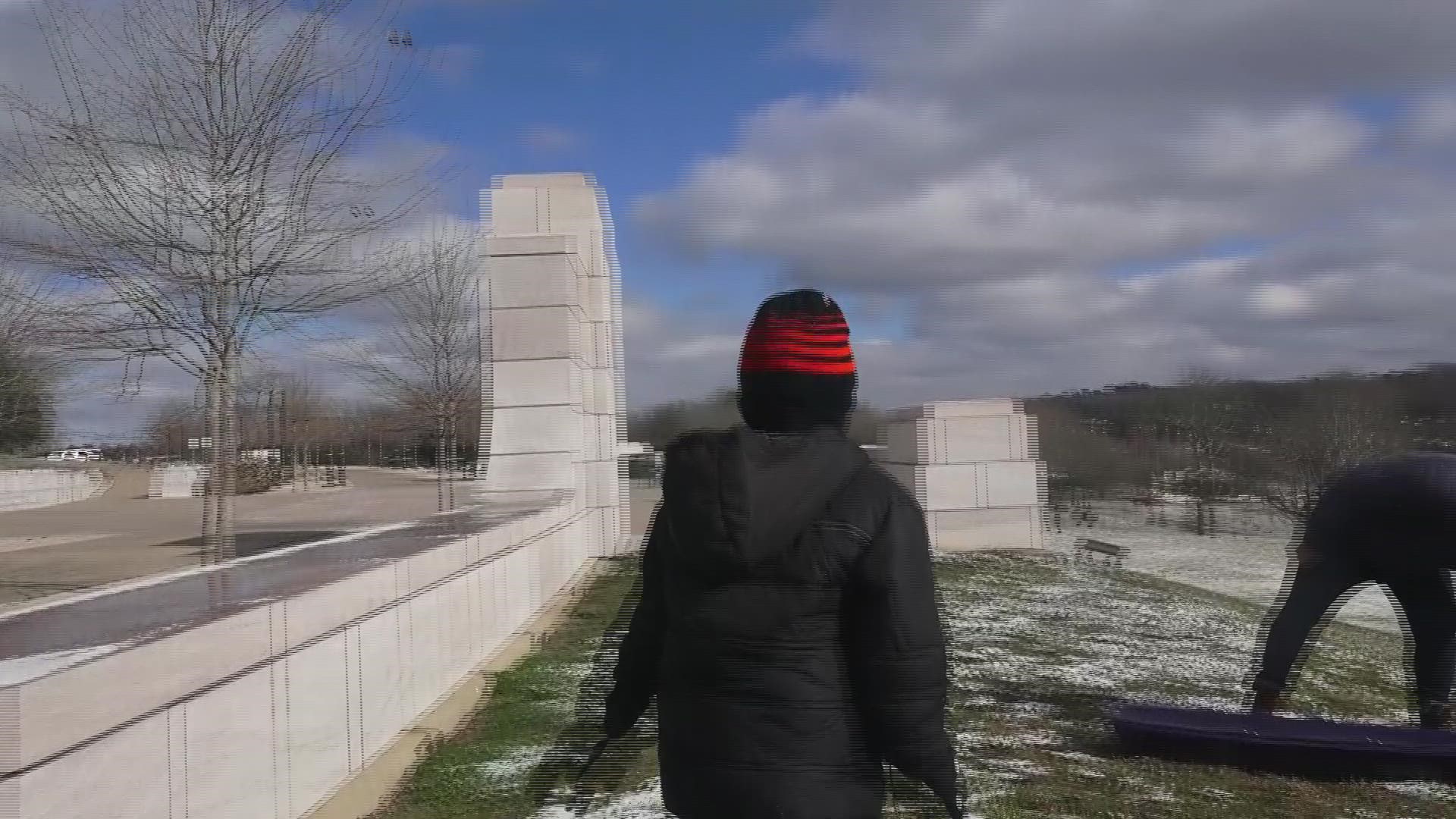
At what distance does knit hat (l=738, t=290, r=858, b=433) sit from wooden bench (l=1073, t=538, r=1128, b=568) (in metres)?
12.8

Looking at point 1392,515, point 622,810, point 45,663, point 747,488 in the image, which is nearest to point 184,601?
point 45,663

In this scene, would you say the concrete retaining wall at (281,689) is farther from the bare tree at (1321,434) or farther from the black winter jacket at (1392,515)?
the bare tree at (1321,434)

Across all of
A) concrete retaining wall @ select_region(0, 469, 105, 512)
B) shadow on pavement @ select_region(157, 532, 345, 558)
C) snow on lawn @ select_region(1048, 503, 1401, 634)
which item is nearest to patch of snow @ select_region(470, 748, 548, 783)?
snow on lawn @ select_region(1048, 503, 1401, 634)

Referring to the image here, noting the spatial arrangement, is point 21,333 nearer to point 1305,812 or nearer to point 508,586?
point 508,586

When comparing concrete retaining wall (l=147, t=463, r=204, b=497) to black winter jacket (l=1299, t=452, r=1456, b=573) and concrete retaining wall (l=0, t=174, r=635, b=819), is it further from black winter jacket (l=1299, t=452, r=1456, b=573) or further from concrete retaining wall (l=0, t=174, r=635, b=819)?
black winter jacket (l=1299, t=452, r=1456, b=573)

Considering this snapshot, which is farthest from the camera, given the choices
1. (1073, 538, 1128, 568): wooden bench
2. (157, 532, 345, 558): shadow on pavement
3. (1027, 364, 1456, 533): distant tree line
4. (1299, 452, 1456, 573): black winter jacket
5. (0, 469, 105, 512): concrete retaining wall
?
(0, 469, 105, 512): concrete retaining wall

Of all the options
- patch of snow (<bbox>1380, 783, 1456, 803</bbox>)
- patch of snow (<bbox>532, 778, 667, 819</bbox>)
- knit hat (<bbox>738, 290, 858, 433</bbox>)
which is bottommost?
patch of snow (<bbox>1380, 783, 1456, 803</bbox>)

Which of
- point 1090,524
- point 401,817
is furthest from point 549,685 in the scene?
point 1090,524

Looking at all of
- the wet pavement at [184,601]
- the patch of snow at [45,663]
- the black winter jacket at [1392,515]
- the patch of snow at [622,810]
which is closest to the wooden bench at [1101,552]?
the black winter jacket at [1392,515]

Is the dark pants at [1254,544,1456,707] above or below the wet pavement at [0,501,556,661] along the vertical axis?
below

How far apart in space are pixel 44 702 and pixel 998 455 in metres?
14.3

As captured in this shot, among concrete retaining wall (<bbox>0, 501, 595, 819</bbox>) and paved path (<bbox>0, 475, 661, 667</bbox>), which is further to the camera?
paved path (<bbox>0, 475, 661, 667</bbox>)

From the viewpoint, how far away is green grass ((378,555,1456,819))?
4.53 meters

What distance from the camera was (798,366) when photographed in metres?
2.26
